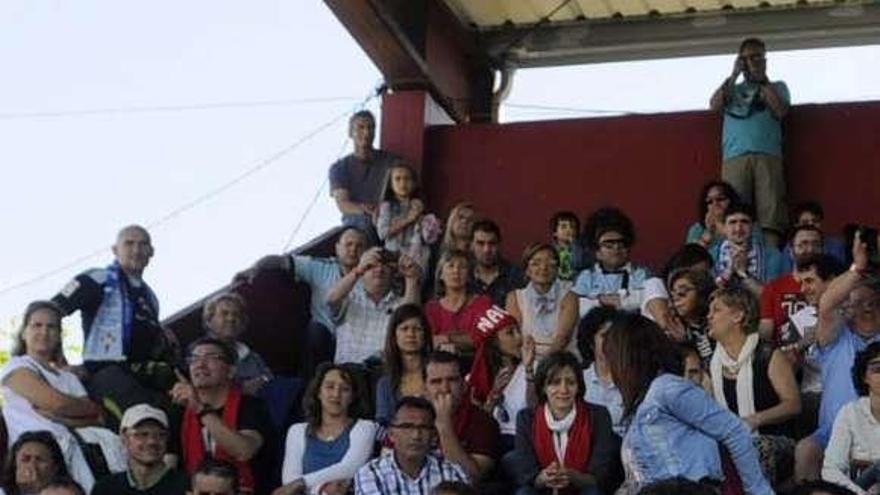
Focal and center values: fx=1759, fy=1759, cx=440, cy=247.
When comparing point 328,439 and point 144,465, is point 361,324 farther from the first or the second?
point 144,465

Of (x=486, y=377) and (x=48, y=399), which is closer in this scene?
(x=48, y=399)

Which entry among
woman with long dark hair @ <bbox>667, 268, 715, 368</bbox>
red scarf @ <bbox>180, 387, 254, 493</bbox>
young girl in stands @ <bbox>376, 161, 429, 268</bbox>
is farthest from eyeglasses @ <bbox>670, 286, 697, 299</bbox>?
young girl in stands @ <bbox>376, 161, 429, 268</bbox>

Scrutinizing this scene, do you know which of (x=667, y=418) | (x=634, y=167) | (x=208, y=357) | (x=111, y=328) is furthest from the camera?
(x=634, y=167)

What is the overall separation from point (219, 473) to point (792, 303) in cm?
316

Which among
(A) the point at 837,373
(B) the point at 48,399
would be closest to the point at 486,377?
(A) the point at 837,373

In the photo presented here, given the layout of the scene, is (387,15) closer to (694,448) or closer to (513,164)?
(513,164)

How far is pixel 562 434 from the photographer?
23.1 feet

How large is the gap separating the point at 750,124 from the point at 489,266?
2494mm

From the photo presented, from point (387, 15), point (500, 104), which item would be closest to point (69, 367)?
point (387, 15)

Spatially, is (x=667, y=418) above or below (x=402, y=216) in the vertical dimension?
below

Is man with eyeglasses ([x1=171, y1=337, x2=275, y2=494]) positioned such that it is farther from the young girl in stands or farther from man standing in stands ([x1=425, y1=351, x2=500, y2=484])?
the young girl in stands

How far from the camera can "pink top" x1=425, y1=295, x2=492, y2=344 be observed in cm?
874

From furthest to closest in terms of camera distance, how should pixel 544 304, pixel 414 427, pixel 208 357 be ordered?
pixel 544 304 → pixel 208 357 → pixel 414 427

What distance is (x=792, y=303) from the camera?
8648 millimetres
